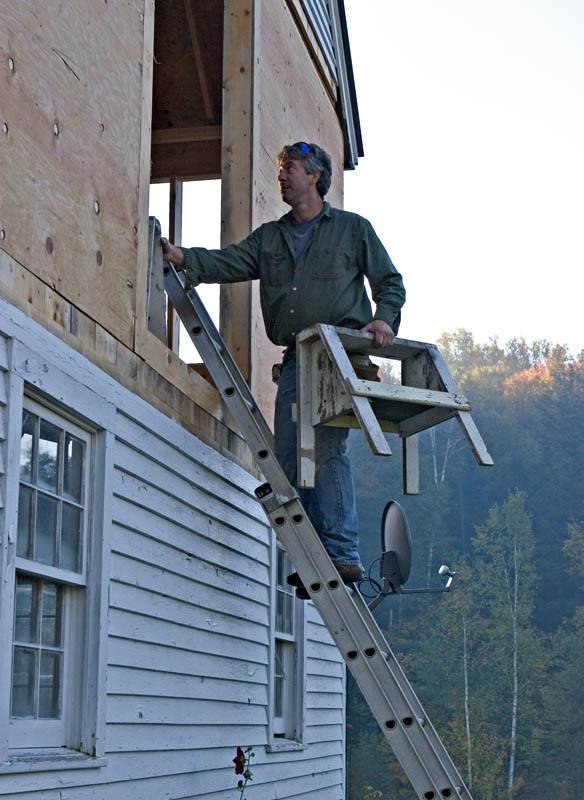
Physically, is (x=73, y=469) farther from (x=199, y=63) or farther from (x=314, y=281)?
(x=199, y=63)

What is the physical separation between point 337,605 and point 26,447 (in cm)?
189

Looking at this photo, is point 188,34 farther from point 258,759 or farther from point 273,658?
point 258,759

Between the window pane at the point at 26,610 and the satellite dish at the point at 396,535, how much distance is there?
24.1 feet

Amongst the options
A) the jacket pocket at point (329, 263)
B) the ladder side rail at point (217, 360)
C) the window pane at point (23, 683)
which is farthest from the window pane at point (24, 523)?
the jacket pocket at point (329, 263)

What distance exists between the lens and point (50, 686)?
15.7 feet

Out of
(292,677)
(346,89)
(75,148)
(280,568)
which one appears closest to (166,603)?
(75,148)

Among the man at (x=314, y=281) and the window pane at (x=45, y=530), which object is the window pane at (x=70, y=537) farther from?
the man at (x=314, y=281)

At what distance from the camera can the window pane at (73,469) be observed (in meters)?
4.98

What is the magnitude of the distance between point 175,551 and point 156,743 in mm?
920

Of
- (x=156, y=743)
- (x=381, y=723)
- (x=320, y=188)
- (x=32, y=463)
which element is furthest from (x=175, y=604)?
(x=320, y=188)

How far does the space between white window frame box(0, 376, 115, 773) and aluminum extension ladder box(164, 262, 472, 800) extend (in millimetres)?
1221

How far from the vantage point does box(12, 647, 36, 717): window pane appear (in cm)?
452

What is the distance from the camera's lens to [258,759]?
7.33 meters

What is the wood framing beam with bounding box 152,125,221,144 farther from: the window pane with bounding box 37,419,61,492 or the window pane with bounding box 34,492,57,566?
the window pane with bounding box 34,492,57,566
